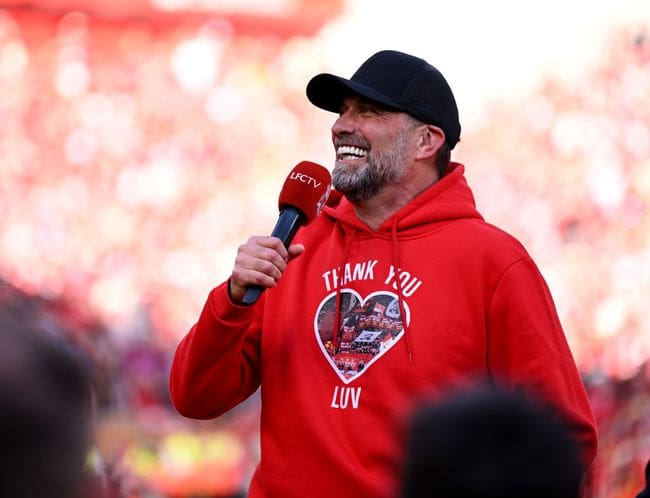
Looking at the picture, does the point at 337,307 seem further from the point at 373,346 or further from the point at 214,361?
the point at 214,361

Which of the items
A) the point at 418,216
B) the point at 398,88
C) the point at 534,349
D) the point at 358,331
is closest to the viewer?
the point at 534,349

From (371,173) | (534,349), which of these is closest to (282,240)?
(371,173)

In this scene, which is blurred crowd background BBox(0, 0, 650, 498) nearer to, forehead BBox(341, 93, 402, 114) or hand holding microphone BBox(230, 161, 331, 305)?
forehead BBox(341, 93, 402, 114)

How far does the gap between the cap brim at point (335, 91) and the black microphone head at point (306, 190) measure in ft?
0.73

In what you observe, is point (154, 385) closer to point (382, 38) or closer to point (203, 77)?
point (203, 77)

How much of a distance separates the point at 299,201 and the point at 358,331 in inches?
11.9

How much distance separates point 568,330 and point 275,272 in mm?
4728

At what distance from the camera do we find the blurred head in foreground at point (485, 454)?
1.28 meters

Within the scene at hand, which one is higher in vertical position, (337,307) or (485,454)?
(337,307)

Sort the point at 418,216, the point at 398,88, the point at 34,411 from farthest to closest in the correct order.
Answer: the point at 398,88, the point at 418,216, the point at 34,411

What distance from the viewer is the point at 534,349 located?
267cm

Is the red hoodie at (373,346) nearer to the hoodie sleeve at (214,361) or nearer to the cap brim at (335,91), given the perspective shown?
the hoodie sleeve at (214,361)

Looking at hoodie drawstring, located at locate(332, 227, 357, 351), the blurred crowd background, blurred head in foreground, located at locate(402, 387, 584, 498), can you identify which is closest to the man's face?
hoodie drawstring, located at locate(332, 227, 357, 351)

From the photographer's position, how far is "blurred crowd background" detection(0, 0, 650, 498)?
7023 mm
